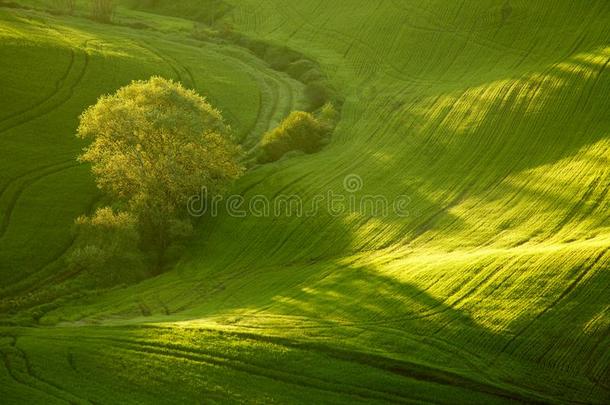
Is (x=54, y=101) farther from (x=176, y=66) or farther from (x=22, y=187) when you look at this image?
(x=176, y=66)

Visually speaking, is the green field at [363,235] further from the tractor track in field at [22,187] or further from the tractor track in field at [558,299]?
the tractor track in field at [22,187]

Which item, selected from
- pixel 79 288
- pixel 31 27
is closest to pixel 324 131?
pixel 79 288

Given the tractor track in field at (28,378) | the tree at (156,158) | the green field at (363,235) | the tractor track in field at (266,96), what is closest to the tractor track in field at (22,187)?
the green field at (363,235)

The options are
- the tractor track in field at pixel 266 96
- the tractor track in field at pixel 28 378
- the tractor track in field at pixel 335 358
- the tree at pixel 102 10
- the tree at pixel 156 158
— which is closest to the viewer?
the tractor track in field at pixel 28 378

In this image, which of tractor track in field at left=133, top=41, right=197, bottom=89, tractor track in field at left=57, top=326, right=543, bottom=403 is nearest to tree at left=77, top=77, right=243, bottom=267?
tractor track in field at left=57, top=326, right=543, bottom=403

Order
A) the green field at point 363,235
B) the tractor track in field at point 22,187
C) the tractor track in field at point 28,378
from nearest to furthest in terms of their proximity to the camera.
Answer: the tractor track in field at point 28,378 → the green field at point 363,235 → the tractor track in field at point 22,187

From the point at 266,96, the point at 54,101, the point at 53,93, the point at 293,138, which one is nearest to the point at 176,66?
the point at 266,96

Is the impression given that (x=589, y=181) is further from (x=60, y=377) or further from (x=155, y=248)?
(x=60, y=377)
